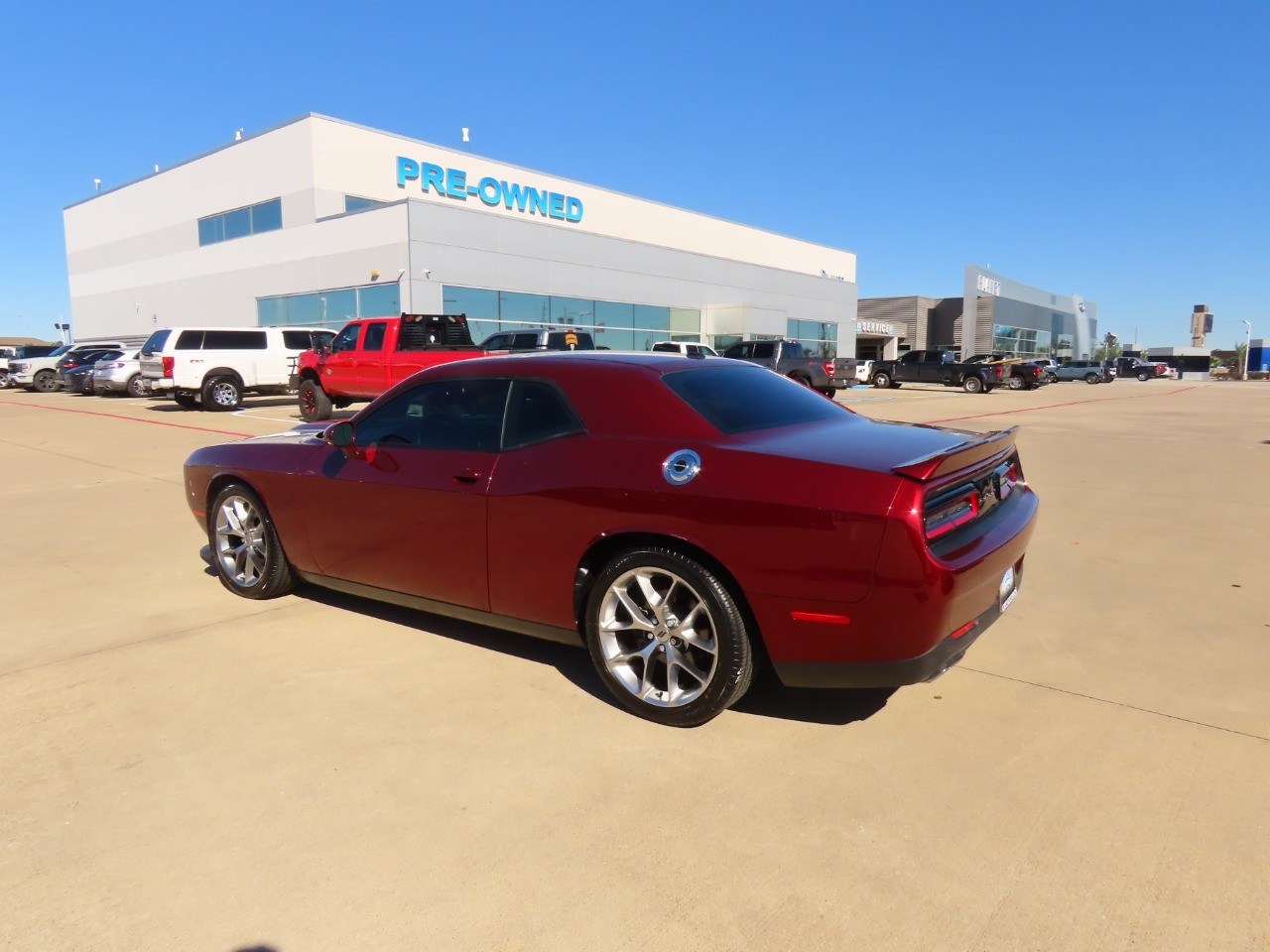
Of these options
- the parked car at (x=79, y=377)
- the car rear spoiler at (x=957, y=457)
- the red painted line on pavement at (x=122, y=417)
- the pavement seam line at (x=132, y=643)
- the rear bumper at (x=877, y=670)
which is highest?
the parked car at (x=79, y=377)

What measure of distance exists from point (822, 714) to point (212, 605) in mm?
3574

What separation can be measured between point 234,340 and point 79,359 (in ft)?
39.5

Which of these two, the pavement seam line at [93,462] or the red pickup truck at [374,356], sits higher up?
Answer: the red pickup truck at [374,356]

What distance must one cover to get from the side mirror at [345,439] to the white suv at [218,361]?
1609 centimetres

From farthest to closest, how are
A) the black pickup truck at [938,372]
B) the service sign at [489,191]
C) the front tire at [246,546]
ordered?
the service sign at [489,191] < the black pickup truck at [938,372] < the front tire at [246,546]

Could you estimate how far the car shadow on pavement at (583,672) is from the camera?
11.4 feet

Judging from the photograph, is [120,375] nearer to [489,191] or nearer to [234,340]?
[234,340]

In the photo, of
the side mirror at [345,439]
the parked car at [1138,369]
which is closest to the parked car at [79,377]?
the side mirror at [345,439]

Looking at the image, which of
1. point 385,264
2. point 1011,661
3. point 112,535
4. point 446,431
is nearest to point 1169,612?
point 1011,661

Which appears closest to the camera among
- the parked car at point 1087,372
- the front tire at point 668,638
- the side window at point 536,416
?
the front tire at point 668,638

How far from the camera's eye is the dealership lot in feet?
7.38

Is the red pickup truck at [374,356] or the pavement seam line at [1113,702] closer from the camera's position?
the pavement seam line at [1113,702]

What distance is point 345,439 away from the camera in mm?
4375

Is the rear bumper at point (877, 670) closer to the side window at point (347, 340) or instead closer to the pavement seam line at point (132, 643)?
the pavement seam line at point (132, 643)
